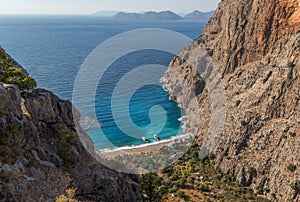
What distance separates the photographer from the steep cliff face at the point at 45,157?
46.9 ft

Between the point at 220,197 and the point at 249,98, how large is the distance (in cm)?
2084

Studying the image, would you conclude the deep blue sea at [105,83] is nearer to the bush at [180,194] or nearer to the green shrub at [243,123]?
the green shrub at [243,123]

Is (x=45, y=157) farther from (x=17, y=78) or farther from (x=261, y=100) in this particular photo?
(x=261, y=100)

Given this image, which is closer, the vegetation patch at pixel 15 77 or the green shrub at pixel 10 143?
the green shrub at pixel 10 143

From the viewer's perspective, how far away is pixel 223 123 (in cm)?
5494

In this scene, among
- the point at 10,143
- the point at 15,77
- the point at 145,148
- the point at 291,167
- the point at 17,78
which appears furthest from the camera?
the point at 145,148

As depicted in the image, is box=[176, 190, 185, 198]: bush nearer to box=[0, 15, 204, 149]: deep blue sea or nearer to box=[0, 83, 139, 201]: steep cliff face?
box=[0, 83, 139, 201]: steep cliff face

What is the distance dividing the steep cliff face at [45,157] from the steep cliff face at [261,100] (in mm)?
28622

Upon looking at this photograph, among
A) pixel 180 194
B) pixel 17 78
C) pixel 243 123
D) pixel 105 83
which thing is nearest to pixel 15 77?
pixel 17 78

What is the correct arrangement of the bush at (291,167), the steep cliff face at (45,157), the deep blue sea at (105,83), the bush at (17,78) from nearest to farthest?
1. the steep cliff face at (45,157)
2. the bush at (17,78)
3. the bush at (291,167)
4. the deep blue sea at (105,83)

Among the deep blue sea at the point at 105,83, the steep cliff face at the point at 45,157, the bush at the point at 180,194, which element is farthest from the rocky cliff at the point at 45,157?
the deep blue sea at the point at 105,83

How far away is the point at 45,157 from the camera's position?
60.2ft

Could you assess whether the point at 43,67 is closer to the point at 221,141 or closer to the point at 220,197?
the point at 221,141

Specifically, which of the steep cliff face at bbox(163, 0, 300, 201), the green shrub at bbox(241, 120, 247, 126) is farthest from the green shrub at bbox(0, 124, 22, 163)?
the green shrub at bbox(241, 120, 247, 126)
